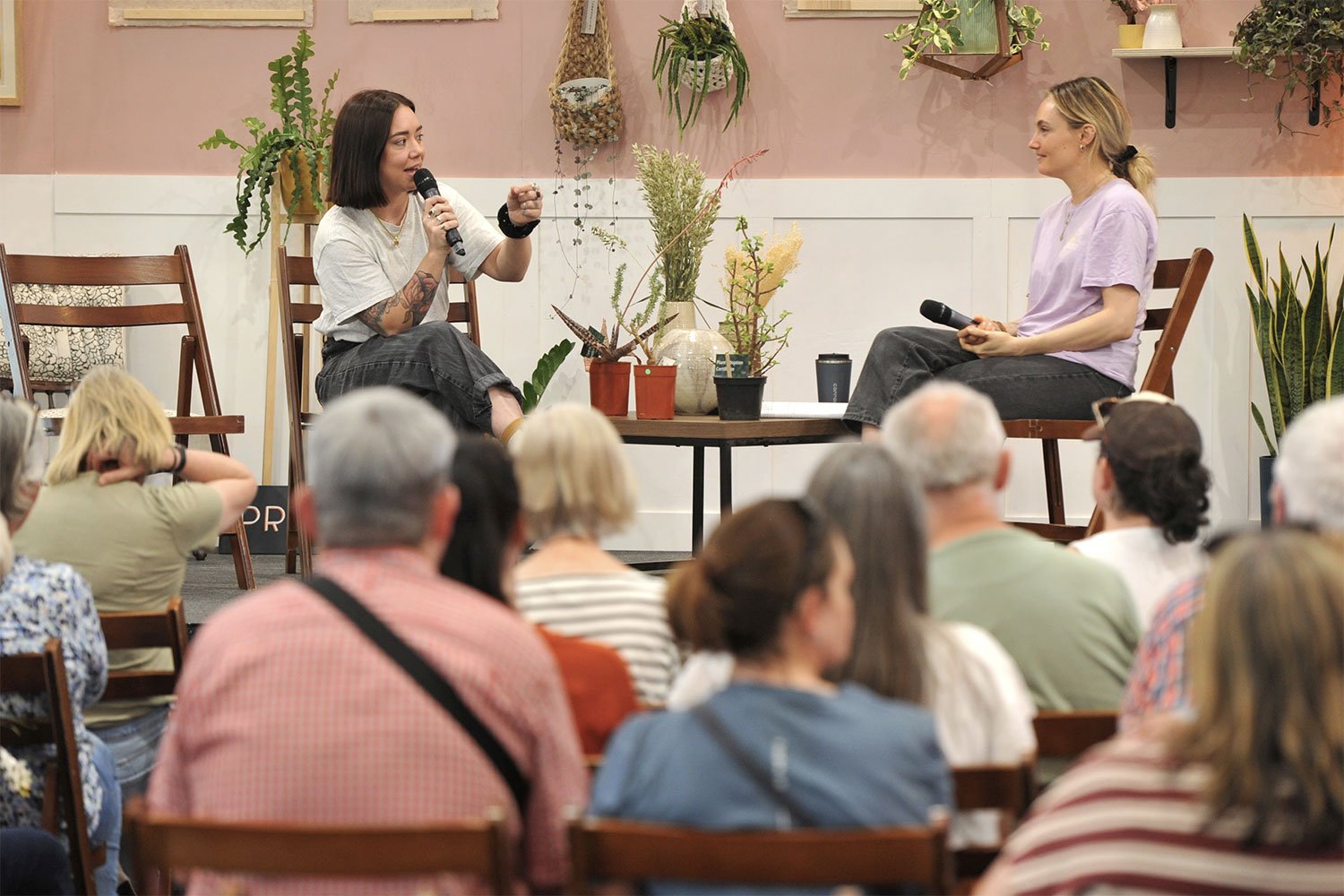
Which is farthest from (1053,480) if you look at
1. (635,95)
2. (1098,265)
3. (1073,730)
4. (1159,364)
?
(1073,730)

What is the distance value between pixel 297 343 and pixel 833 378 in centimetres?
187

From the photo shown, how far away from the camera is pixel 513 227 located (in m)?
4.07

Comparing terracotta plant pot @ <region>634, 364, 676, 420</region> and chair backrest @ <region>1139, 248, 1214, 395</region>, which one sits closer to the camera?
terracotta plant pot @ <region>634, 364, 676, 420</region>

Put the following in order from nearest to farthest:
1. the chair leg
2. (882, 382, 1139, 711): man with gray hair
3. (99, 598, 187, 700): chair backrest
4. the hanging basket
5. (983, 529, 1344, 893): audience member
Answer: (983, 529, 1344, 893): audience member → (882, 382, 1139, 711): man with gray hair → (99, 598, 187, 700): chair backrest → the chair leg → the hanging basket

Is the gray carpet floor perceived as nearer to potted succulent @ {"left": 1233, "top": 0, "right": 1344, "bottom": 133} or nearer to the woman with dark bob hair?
the woman with dark bob hair

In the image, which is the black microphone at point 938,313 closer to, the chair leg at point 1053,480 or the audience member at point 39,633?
the chair leg at point 1053,480

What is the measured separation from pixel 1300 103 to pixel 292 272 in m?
3.40

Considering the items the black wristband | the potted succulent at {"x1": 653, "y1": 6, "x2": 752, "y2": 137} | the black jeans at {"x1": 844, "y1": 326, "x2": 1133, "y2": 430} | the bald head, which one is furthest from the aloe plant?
the bald head

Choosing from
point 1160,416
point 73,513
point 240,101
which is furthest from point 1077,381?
point 240,101

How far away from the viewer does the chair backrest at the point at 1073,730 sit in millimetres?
1622

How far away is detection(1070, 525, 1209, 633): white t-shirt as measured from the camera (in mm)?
2121

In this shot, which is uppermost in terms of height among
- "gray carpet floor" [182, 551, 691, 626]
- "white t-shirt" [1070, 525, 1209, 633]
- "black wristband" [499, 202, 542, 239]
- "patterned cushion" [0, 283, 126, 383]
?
"black wristband" [499, 202, 542, 239]

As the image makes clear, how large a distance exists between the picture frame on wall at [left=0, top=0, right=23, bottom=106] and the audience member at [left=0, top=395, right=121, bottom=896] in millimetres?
3574

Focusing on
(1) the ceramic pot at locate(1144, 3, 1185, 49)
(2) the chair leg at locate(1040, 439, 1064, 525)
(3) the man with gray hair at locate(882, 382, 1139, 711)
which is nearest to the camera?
(3) the man with gray hair at locate(882, 382, 1139, 711)
